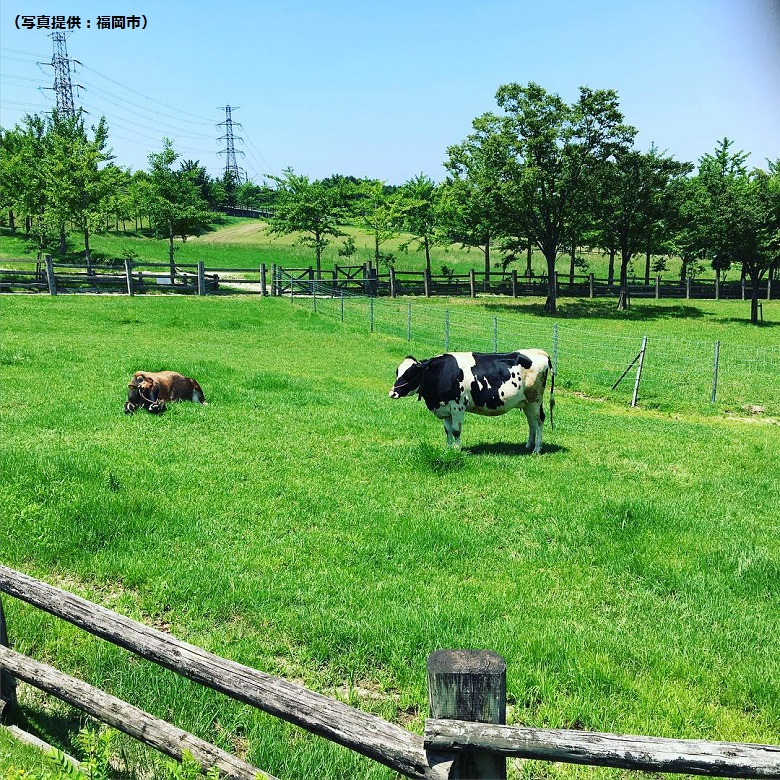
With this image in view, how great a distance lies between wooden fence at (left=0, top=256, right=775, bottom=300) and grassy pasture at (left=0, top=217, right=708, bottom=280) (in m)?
A: 5.07

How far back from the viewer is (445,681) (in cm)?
261

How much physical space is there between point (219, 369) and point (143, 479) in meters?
8.53

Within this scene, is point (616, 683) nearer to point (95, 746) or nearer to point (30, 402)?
point (95, 746)

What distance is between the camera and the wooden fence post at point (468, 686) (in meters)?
2.59

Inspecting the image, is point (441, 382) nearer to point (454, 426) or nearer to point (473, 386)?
point (473, 386)

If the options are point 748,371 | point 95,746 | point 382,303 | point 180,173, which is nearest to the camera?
point 95,746

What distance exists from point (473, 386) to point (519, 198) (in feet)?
93.5

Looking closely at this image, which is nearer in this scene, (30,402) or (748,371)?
(30,402)

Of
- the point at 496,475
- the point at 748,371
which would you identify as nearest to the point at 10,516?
the point at 496,475

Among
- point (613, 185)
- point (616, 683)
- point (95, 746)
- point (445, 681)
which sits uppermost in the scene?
point (613, 185)

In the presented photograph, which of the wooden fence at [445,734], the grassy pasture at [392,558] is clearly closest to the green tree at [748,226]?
the grassy pasture at [392,558]

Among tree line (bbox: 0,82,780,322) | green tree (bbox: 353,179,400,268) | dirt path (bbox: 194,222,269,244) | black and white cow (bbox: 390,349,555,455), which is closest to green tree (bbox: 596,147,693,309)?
tree line (bbox: 0,82,780,322)

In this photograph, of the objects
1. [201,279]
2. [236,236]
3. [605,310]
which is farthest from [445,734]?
[236,236]

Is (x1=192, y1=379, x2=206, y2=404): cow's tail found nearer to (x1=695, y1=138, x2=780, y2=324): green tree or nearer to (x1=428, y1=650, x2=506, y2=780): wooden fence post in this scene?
(x1=428, y1=650, x2=506, y2=780): wooden fence post
